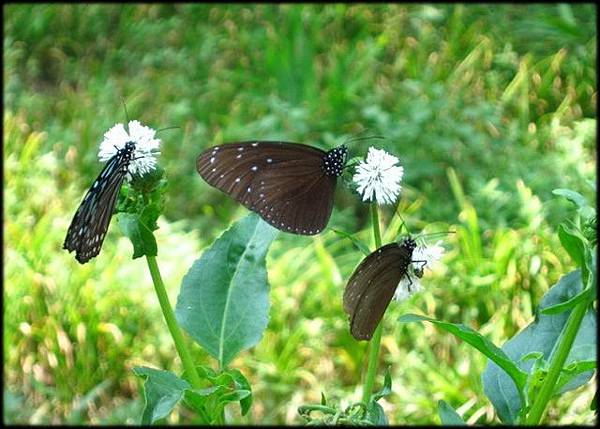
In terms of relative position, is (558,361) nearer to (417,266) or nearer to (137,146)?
(417,266)

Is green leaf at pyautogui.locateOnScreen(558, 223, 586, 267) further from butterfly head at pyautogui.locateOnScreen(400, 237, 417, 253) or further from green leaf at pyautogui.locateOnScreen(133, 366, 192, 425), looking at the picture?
green leaf at pyautogui.locateOnScreen(133, 366, 192, 425)

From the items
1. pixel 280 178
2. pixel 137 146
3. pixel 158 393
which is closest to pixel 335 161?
pixel 280 178

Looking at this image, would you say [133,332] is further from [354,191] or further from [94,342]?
[354,191]

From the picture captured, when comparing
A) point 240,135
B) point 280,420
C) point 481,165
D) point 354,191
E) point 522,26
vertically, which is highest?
point 522,26

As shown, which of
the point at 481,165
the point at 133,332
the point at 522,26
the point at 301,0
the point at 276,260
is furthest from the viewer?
the point at 301,0

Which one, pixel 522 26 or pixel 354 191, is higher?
pixel 522 26

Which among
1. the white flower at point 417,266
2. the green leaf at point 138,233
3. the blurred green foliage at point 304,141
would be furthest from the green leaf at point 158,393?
the blurred green foliage at point 304,141

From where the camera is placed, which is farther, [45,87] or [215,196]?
[45,87]

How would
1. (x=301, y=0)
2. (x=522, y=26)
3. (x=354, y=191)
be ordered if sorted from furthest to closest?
(x=301, y=0)
(x=522, y=26)
(x=354, y=191)

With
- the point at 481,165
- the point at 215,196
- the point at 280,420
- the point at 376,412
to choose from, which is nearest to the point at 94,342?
the point at 280,420
